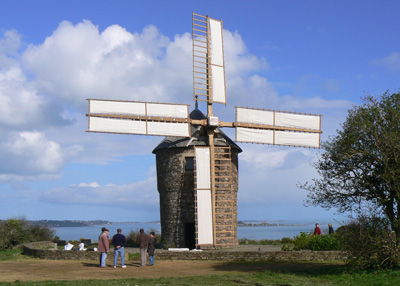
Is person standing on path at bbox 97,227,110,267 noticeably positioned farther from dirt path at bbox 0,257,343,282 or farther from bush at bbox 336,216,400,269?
bush at bbox 336,216,400,269

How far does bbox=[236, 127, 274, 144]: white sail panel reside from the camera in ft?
93.4

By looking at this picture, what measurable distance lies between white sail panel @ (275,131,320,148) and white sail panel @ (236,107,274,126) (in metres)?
1.03

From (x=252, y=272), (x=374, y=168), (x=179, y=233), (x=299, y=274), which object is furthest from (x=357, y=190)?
(x=179, y=233)

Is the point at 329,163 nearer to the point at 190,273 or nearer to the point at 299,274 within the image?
the point at 299,274

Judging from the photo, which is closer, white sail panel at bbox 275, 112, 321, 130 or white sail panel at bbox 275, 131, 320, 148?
white sail panel at bbox 275, 131, 320, 148

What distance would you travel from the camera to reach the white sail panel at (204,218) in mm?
25609

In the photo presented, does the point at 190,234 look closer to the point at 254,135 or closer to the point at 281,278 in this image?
the point at 254,135

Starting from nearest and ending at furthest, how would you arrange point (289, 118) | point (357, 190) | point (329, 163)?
point (357, 190), point (329, 163), point (289, 118)

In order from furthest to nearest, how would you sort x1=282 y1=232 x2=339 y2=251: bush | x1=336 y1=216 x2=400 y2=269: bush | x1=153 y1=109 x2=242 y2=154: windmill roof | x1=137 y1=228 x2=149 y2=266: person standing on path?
x1=153 y1=109 x2=242 y2=154: windmill roof, x1=282 y1=232 x2=339 y2=251: bush, x1=137 y1=228 x2=149 y2=266: person standing on path, x1=336 y1=216 x2=400 y2=269: bush

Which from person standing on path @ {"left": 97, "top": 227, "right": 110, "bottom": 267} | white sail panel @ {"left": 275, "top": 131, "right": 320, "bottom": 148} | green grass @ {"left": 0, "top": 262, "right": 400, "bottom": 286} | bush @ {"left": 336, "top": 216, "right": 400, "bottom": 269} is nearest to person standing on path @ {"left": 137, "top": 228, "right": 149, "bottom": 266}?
person standing on path @ {"left": 97, "top": 227, "right": 110, "bottom": 267}

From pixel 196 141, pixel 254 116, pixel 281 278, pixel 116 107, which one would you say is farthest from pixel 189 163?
pixel 281 278

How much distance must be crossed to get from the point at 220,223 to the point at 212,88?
8328 millimetres

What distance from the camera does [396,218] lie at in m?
17.1

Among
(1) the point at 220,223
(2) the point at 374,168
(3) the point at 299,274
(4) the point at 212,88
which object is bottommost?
(3) the point at 299,274
